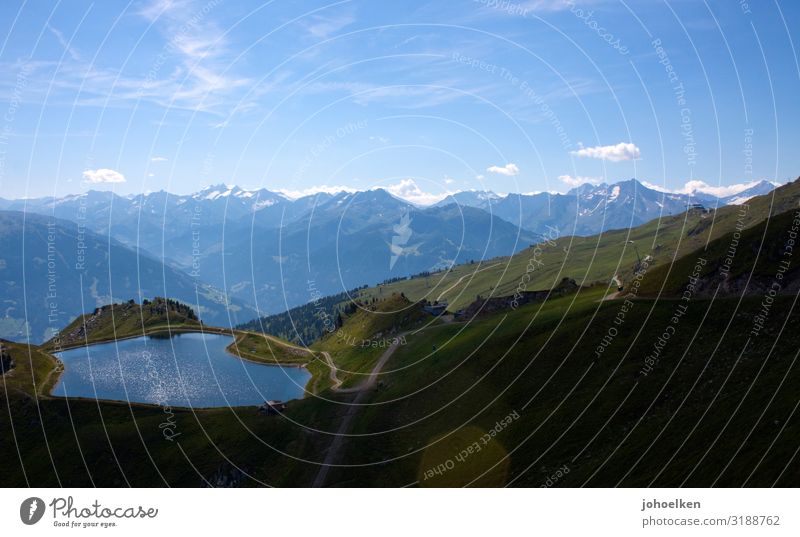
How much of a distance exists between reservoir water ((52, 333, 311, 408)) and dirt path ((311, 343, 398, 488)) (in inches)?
941

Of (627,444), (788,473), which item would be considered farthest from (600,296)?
(788,473)

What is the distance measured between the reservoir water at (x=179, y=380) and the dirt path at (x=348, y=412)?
23910 millimetres

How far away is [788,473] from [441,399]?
172 ft

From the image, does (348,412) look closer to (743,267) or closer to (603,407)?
(603,407)

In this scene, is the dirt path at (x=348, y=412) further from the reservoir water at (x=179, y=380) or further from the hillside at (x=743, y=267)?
the hillside at (x=743, y=267)

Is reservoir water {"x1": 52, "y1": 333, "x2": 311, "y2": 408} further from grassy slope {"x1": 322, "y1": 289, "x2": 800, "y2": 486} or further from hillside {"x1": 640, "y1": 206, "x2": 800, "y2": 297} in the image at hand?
hillside {"x1": 640, "y1": 206, "x2": 800, "y2": 297}

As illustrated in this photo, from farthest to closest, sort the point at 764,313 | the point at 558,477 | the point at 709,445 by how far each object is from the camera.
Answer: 1. the point at 764,313
2. the point at 558,477
3. the point at 709,445

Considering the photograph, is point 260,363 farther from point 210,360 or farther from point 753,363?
Answer: point 753,363

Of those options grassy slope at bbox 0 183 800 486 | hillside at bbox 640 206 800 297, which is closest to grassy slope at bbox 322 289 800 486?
grassy slope at bbox 0 183 800 486

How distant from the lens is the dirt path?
76.3 meters

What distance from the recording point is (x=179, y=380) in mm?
166000

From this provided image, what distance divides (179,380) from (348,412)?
8789 centimetres

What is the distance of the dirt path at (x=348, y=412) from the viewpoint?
76325mm

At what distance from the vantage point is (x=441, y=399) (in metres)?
87.2
